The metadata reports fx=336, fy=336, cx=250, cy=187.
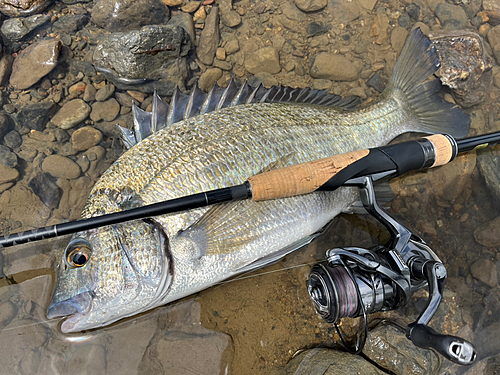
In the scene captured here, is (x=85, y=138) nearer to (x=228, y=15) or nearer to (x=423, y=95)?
(x=228, y=15)

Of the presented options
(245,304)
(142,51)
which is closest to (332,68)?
(142,51)

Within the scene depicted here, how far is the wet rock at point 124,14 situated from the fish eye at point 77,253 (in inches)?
83.5

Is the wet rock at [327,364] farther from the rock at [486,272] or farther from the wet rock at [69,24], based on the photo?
the wet rock at [69,24]

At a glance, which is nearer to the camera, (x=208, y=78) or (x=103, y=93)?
(x=103, y=93)

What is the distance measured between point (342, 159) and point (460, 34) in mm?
2124

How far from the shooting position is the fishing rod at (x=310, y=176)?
1.70 metres

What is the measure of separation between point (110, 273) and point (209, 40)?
2302mm

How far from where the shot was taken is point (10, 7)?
296 cm

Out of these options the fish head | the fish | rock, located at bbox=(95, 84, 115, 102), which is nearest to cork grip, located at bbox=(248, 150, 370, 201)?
the fish

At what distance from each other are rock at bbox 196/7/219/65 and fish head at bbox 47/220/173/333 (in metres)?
1.85

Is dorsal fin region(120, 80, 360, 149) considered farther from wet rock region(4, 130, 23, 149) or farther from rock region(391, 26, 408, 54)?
rock region(391, 26, 408, 54)

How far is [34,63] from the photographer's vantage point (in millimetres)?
2904

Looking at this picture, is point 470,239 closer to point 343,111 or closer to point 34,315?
point 343,111

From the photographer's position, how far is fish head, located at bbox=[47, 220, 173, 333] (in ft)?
5.94
